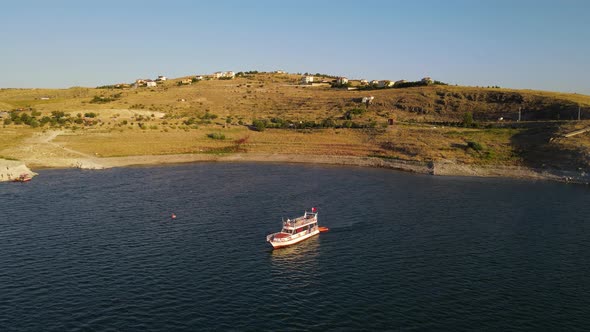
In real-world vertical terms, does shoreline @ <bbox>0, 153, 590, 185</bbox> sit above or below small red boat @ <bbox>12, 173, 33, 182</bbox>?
above

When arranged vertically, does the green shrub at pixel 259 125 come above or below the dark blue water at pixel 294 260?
above

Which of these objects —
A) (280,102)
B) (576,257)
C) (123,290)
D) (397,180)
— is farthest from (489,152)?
(280,102)

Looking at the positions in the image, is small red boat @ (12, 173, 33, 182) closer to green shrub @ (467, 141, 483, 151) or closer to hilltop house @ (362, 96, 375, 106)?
green shrub @ (467, 141, 483, 151)

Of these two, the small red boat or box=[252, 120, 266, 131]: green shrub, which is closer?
the small red boat

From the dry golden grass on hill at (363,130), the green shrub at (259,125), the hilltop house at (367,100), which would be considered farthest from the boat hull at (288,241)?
the hilltop house at (367,100)

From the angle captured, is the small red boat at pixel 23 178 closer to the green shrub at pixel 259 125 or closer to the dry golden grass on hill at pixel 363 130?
the dry golden grass on hill at pixel 363 130

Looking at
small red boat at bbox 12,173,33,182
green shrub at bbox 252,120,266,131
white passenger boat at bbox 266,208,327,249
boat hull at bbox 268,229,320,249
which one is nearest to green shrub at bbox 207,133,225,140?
green shrub at bbox 252,120,266,131

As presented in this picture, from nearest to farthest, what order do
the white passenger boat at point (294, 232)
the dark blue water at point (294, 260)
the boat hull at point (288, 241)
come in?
the dark blue water at point (294, 260)
the boat hull at point (288, 241)
the white passenger boat at point (294, 232)

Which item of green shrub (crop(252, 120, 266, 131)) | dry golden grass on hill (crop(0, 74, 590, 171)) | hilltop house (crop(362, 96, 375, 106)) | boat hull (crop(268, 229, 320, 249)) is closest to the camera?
boat hull (crop(268, 229, 320, 249))
